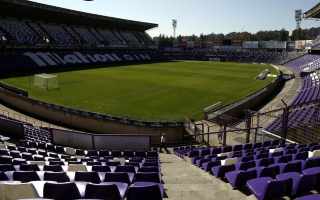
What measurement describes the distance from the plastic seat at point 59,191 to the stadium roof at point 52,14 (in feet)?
216

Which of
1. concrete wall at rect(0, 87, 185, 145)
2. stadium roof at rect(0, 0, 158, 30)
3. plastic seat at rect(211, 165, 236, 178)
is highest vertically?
stadium roof at rect(0, 0, 158, 30)

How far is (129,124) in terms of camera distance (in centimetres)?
2622

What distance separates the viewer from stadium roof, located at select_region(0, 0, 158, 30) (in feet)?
229

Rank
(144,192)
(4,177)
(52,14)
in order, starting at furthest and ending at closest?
(52,14) < (4,177) < (144,192)

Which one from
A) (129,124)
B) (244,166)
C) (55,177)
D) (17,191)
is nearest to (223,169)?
(244,166)

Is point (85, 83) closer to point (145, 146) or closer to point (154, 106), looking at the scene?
point (154, 106)

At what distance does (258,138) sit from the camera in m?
22.8

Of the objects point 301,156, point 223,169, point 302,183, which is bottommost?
point 223,169

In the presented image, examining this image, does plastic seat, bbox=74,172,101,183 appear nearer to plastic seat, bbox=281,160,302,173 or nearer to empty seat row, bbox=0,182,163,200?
empty seat row, bbox=0,182,163,200

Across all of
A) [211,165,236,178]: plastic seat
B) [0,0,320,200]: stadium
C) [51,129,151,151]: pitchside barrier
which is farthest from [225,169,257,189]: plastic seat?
[51,129,151,151]: pitchside barrier

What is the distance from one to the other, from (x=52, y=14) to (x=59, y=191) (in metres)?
79.2

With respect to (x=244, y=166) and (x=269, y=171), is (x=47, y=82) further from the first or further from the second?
(x=269, y=171)

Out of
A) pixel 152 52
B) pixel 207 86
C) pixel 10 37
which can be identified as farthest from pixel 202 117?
pixel 152 52

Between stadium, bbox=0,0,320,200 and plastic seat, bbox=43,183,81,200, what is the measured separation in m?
0.02
